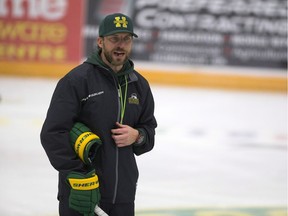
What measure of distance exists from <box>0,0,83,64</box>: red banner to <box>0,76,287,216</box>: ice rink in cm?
109

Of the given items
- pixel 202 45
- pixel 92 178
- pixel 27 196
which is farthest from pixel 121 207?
pixel 202 45

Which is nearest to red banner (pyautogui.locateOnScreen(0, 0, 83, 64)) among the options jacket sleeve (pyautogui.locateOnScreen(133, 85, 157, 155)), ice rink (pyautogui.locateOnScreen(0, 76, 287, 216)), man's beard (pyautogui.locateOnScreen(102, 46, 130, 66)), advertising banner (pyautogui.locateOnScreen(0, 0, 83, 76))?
advertising banner (pyautogui.locateOnScreen(0, 0, 83, 76))

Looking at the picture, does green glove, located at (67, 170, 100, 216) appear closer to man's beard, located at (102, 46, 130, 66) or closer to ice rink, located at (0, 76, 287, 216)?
man's beard, located at (102, 46, 130, 66)

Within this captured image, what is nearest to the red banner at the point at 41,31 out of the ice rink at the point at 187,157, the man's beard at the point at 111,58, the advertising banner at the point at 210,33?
the advertising banner at the point at 210,33

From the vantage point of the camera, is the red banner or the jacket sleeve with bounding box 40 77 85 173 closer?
the jacket sleeve with bounding box 40 77 85 173

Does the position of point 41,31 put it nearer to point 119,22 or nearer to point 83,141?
point 119,22

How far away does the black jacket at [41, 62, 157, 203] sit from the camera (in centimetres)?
207

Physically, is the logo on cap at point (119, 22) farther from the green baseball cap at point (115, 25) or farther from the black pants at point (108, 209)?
the black pants at point (108, 209)

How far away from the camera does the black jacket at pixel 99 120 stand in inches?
81.4

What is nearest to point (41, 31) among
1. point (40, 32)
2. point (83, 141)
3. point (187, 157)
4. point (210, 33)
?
point (40, 32)

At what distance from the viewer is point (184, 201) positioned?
148 inches

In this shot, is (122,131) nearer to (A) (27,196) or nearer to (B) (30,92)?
(A) (27,196)

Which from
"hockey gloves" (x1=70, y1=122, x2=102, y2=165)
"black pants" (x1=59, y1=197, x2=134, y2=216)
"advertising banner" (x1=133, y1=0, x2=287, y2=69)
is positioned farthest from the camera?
"advertising banner" (x1=133, y1=0, x2=287, y2=69)

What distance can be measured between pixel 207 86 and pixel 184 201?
5.08m
